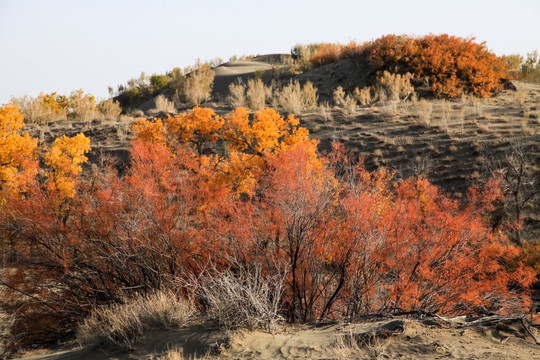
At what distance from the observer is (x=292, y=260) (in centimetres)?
1180

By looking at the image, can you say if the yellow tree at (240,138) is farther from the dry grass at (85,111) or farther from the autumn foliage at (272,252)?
the dry grass at (85,111)

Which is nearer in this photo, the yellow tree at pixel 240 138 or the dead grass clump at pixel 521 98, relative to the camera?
the yellow tree at pixel 240 138

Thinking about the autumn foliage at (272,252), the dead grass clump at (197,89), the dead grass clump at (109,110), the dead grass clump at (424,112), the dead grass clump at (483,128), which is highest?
the dead grass clump at (197,89)

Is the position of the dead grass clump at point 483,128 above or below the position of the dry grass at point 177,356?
above

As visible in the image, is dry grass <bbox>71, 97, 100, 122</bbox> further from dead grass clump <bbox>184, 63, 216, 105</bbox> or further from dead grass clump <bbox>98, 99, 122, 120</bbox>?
dead grass clump <bbox>184, 63, 216, 105</bbox>

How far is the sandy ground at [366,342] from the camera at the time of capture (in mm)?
6887

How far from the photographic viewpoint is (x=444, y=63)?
130ft

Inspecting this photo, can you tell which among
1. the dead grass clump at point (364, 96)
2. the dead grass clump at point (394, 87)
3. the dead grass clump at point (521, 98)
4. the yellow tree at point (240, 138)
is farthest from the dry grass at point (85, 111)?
the dead grass clump at point (521, 98)

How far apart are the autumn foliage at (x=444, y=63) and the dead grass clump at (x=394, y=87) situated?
170 centimetres

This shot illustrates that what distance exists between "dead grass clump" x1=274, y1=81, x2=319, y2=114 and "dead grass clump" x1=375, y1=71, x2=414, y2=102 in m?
5.78

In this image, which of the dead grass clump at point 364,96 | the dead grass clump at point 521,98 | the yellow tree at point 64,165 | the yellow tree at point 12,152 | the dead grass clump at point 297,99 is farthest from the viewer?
the dead grass clump at point 364,96

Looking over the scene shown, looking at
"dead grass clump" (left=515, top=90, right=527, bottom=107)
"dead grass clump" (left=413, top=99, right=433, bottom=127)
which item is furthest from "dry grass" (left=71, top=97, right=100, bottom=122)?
"dead grass clump" (left=515, top=90, right=527, bottom=107)

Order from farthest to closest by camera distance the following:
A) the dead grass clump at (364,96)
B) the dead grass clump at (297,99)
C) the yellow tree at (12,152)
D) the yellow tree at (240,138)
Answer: the dead grass clump at (364,96) < the dead grass clump at (297,99) < the yellow tree at (12,152) < the yellow tree at (240,138)

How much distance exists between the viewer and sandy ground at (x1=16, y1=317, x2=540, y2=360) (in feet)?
22.6
